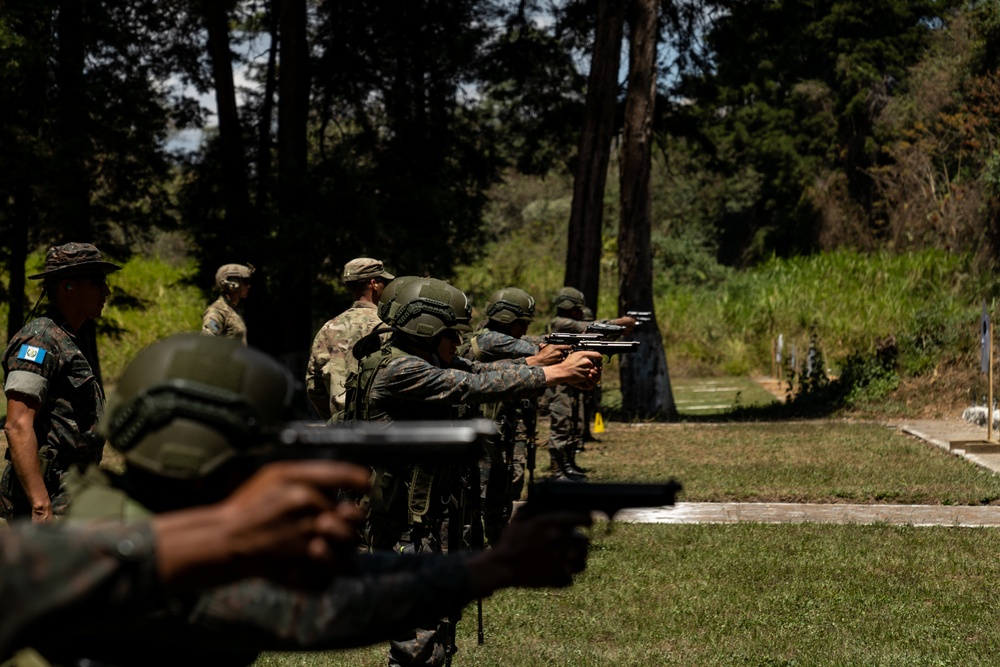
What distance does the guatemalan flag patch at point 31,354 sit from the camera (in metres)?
5.47

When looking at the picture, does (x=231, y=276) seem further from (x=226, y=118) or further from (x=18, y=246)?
(x=226, y=118)

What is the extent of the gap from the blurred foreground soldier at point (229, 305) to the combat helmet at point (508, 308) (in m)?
2.85

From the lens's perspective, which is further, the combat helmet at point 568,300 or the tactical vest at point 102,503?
the combat helmet at point 568,300

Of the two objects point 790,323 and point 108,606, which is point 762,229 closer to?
point 790,323

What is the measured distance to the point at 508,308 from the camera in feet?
31.9

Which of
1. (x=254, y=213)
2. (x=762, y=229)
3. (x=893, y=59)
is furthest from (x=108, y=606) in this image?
(x=762, y=229)

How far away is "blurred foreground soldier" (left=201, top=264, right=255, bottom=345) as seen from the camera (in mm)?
11297

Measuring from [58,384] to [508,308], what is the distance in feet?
15.1

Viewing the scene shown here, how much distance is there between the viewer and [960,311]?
835 inches

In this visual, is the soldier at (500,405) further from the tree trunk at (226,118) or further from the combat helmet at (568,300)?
→ the tree trunk at (226,118)

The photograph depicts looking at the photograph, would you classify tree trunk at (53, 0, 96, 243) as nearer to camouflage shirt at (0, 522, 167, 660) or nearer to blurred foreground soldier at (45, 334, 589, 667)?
blurred foreground soldier at (45, 334, 589, 667)

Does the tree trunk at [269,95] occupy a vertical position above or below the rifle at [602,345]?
above

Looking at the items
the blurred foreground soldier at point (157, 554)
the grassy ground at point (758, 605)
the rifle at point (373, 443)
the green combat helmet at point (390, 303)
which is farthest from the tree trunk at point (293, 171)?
the blurred foreground soldier at point (157, 554)

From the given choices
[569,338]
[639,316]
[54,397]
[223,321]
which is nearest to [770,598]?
[569,338]
